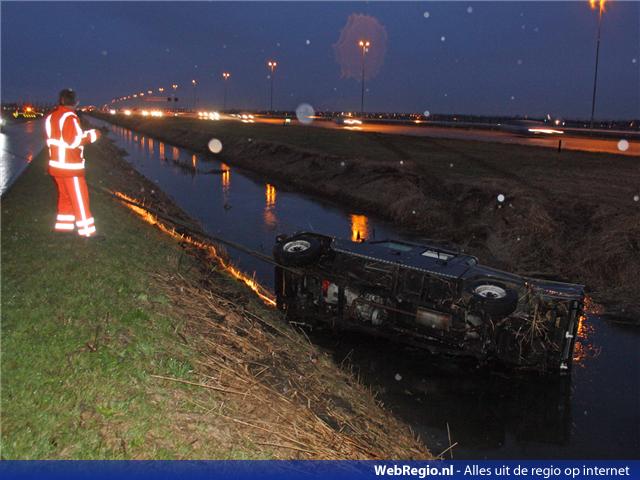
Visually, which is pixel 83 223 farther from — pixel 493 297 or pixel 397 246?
pixel 493 297

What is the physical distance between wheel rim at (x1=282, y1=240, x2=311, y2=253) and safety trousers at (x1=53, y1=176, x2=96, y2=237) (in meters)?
3.60

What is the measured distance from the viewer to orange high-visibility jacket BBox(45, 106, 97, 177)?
332 inches

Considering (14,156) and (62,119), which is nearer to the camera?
(62,119)

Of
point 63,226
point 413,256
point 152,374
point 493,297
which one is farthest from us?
point 413,256

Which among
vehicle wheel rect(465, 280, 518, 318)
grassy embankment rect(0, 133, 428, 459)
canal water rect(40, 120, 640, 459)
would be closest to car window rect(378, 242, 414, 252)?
vehicle wheel rect(465, 280, 518, 318)

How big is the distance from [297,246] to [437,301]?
119 inches

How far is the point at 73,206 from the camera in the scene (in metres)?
8.80

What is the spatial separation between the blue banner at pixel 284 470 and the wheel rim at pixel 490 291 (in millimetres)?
2747

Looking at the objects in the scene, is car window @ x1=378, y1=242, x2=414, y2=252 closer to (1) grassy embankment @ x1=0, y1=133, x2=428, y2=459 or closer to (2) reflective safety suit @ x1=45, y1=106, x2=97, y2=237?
(1) grassy embankment @ x1=0, y1=133, x2=428, y2=459

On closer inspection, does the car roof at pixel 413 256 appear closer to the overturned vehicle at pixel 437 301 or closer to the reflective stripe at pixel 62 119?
the overturned vehicle at pixel 437 301

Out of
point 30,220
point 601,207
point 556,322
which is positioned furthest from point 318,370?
point 601,207

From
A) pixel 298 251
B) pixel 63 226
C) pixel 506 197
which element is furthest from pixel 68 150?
pixel 506 197

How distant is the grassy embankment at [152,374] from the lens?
439 cm

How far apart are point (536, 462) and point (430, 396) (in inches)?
Answer: 77.9
